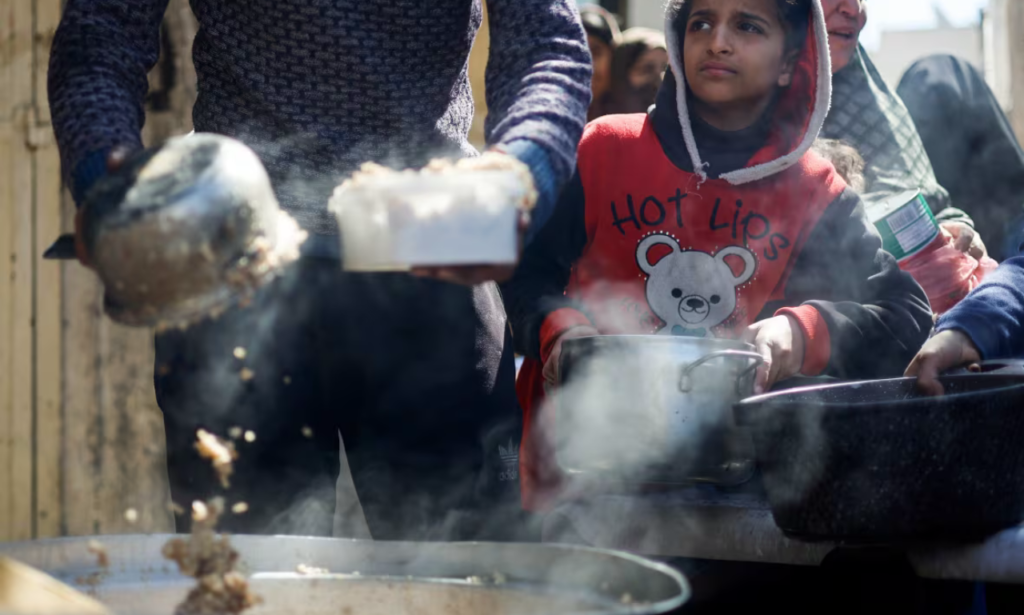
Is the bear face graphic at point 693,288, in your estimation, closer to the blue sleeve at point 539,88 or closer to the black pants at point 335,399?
the black pants at point 335,399

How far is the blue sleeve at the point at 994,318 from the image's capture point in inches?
90.5

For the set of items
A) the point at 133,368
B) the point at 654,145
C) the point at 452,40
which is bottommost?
the point at 133,368

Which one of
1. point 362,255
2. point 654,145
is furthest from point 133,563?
point 654,145

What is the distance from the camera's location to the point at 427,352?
193 cm

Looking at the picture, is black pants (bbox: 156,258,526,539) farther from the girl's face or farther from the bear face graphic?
the girl's face

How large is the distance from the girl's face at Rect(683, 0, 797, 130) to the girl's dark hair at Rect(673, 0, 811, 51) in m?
0.02

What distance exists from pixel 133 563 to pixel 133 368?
2.65 m

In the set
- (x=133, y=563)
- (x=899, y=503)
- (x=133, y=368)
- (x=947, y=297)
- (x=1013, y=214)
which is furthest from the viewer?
(x=133, y=368)

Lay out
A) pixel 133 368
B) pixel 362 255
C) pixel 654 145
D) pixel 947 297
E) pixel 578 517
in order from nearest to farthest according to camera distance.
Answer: pixel 362 255 → pixel 578 517 → pixel 654 145 → pixel 947 297 → pixel 133 368

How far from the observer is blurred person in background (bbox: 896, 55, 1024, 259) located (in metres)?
3.75

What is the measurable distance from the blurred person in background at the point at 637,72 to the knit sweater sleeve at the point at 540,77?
228 cm

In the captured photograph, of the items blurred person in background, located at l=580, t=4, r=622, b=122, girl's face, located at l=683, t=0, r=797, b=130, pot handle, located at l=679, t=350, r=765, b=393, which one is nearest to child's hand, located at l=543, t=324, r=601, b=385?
pot handle, located at l=679, t=350, r=765, b=393

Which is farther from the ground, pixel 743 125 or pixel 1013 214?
pixel 743 125

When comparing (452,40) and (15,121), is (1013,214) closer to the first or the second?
(452,40)
